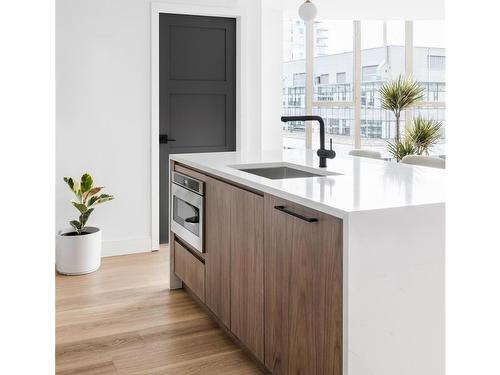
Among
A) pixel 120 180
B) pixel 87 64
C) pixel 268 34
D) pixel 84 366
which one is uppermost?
pixel 268 34

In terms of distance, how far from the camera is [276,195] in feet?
5.95

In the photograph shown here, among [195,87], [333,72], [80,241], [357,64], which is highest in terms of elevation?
[357,64]

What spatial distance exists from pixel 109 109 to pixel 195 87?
0.79 meters

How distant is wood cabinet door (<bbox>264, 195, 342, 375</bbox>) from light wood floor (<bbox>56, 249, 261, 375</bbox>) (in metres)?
0.43

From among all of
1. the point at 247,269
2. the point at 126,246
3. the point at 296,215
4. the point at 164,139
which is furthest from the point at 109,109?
the point at 296,215

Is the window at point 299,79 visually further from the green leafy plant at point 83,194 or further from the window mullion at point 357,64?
the green leafy plant at point 83,194

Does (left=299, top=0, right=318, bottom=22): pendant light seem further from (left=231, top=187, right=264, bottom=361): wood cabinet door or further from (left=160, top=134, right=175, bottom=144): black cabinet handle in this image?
(left=231, top=187, right=264, bottom=361): wood cabinet door

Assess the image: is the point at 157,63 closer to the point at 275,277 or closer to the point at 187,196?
the point at 187,196

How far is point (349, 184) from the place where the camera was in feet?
6.26

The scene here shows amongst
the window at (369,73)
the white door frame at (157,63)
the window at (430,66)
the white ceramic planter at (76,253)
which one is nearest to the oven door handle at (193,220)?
the white ceramic planter at (76,253)
